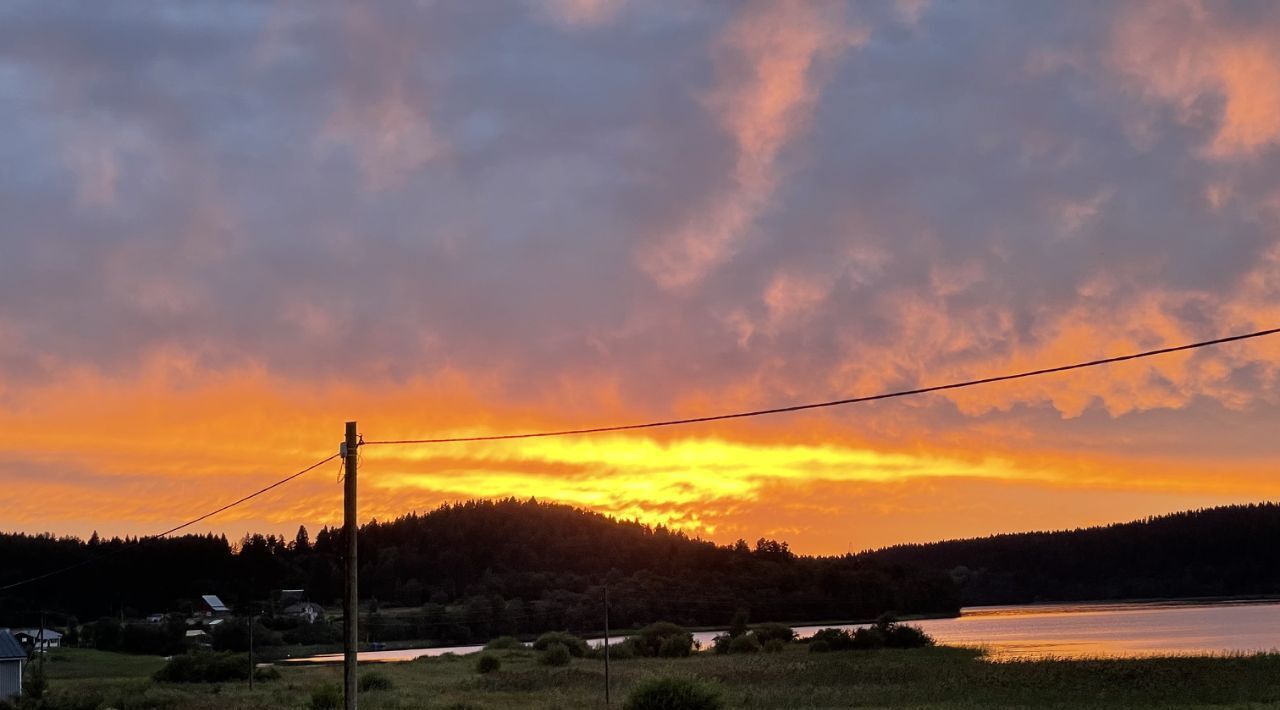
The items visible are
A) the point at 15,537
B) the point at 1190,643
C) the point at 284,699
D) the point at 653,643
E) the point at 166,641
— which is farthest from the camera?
the point at 15,537

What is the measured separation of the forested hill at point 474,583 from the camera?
515 feet

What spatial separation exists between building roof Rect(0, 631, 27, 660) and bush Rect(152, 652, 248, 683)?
14672 millimetres

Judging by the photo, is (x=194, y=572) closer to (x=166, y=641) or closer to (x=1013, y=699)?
(x=166, y=641)

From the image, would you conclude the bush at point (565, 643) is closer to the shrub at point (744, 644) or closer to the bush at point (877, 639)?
the shrub at point (744, 644)

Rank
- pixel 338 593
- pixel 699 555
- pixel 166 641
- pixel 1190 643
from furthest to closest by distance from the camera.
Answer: pixel 699 555, pixel 338 593, pixel 166 641, pixel 1190 643

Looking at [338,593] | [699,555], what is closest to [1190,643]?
[699,555]

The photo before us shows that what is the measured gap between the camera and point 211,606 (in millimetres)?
156500

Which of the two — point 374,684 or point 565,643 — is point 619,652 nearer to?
point 565,643

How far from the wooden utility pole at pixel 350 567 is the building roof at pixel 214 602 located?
5514 inches

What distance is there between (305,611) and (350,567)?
135 meters

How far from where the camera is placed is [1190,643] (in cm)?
9206

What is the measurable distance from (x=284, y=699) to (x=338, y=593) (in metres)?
133

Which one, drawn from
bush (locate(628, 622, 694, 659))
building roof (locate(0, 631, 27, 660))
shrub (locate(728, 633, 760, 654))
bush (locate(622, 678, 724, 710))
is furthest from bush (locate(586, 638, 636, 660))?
bush (locate(622, 678, 724, 710))

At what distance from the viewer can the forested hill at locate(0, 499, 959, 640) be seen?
157000mm
